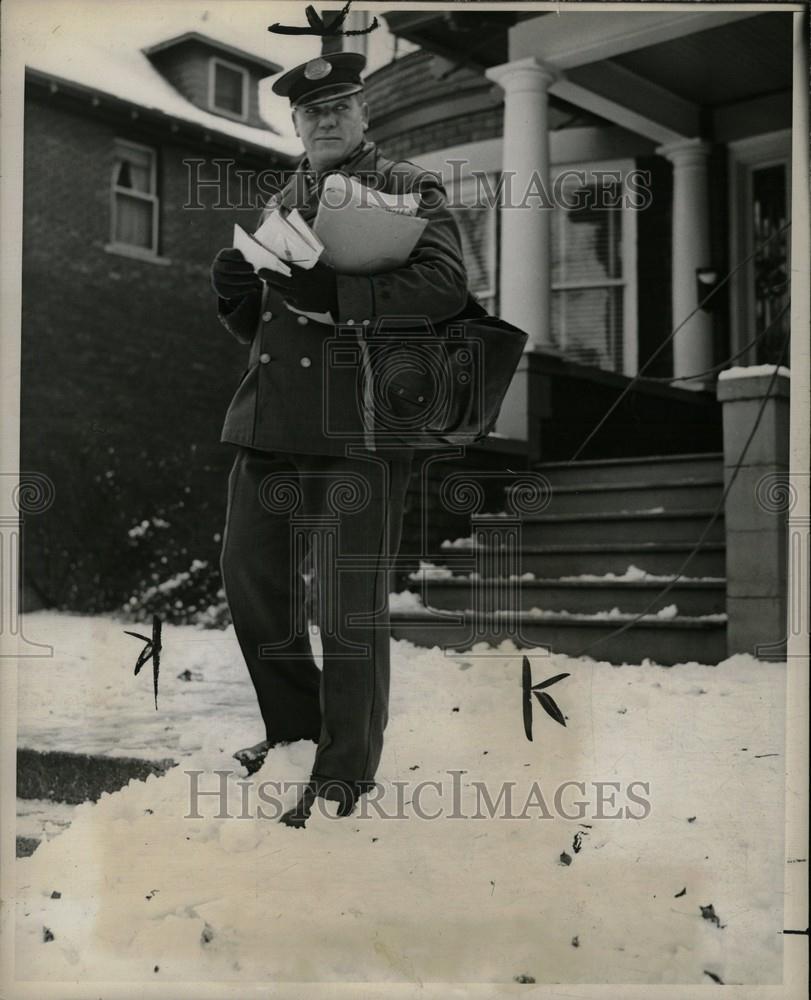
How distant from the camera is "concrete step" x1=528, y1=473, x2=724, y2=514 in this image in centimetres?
439

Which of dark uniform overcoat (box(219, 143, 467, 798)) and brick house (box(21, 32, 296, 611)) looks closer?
dark uniform overcoat (box(219, 143, 467, 798))

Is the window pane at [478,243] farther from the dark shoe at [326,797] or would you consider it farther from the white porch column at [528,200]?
the dark shoe at [326,797]

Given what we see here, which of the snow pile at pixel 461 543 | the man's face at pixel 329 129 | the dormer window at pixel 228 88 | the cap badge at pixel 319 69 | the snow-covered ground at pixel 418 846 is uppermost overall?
the dormer window at pixel 228 88

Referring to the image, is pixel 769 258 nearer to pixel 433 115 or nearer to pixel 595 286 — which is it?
pixel 595 286

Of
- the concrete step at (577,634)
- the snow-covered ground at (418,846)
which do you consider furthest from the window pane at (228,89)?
the concrete step at (577,634)

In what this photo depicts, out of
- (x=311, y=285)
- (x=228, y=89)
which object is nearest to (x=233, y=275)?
(x=311, y=285)

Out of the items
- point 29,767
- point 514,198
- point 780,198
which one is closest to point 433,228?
point 29,767

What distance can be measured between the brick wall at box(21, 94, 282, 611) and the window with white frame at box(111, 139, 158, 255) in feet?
0.22

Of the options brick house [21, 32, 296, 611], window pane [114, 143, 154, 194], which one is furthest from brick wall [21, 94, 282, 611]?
window pane [114, 143, 154, 194]

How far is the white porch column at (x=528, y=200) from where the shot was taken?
17.0 feet

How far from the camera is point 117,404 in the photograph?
4051 mm

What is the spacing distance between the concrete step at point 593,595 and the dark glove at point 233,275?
1277 mm

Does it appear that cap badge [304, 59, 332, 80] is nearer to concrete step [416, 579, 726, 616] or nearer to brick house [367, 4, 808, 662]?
brick house [367, 4, 808, 662]

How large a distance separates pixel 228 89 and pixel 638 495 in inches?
94.5
